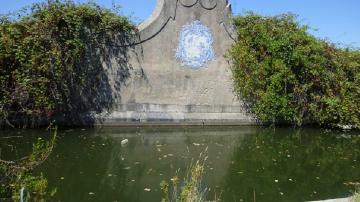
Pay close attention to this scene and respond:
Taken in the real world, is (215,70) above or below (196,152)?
above

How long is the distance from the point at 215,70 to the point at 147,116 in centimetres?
275

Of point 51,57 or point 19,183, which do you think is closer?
point 19,183

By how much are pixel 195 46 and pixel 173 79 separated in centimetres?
128

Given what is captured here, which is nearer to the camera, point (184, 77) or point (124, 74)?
point (124, 74)

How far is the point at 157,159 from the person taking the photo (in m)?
8.97

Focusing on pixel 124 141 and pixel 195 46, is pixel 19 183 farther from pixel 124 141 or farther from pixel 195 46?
pixel 195 46

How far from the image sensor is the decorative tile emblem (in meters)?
13.8

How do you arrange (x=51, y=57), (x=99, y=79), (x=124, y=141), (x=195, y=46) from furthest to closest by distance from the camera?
1. (x=195, y=46)
2. (x=99, y=79)
3. (x=51, y=57)
4. (x=124, y=141)

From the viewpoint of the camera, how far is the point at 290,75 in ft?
45.3

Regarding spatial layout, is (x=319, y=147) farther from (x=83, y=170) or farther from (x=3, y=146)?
(x=3, y=146)

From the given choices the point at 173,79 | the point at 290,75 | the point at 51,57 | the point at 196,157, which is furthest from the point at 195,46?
the point at 196,157

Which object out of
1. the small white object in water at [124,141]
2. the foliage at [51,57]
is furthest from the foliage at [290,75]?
the small white object in water at [124,141]

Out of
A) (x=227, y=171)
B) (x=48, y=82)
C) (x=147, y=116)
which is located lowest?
(x=227, y=171)

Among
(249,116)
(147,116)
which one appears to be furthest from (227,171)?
(249,116)
